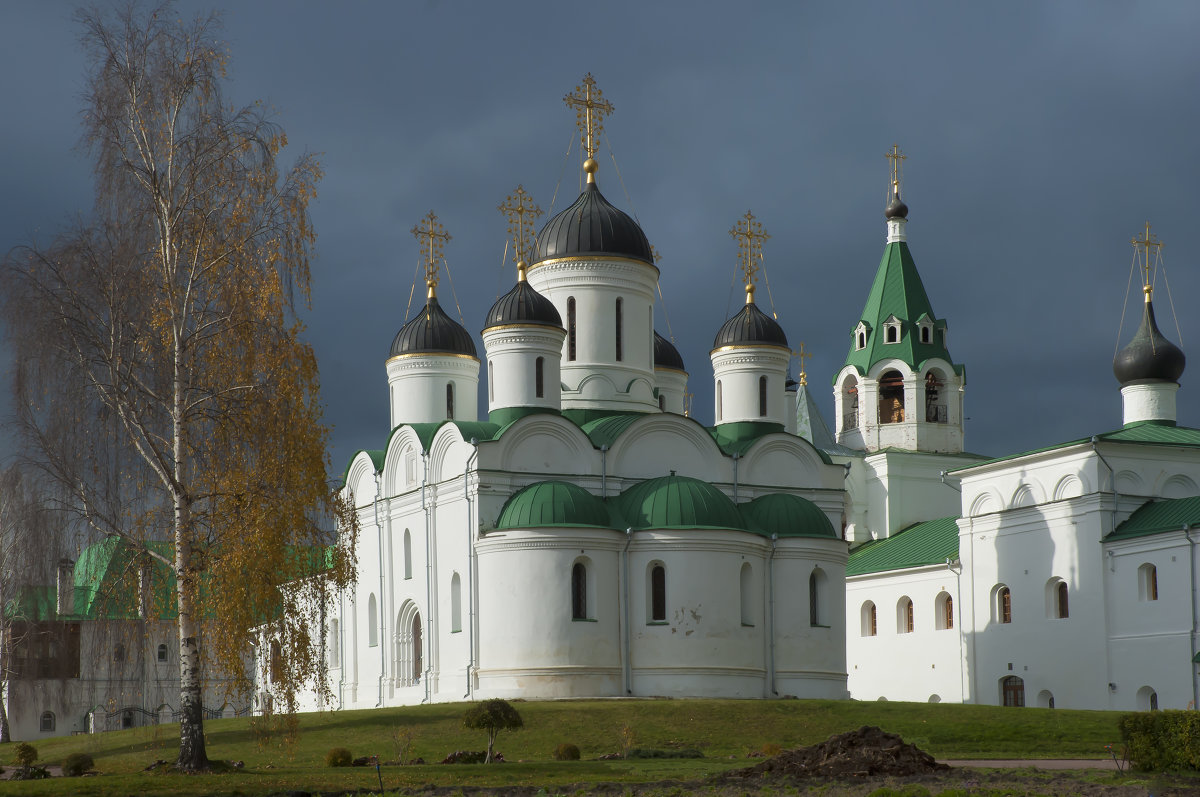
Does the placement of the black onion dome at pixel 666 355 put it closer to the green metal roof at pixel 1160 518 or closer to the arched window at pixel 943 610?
the arched window at pixel 943 610

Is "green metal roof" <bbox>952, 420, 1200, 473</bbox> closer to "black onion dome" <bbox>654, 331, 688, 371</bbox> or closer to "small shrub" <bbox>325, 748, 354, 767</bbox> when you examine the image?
"black onion dome" <bbox>654, 331, 688, 371</bbox>

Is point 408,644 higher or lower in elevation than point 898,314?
lower

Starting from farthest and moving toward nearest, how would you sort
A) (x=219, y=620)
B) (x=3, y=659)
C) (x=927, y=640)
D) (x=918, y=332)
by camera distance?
(x=918, y=332)
(x=927, y=640)
(x=3, y=659)
(x=219, y=620)

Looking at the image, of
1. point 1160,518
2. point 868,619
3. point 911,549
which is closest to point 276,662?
point 1160,518

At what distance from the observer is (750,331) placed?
39.8 metres

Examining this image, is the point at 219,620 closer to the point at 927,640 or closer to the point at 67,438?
the point at 67,438

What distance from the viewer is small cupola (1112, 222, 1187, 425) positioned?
132ft

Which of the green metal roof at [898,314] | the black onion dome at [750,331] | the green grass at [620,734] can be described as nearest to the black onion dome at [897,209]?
the green metal roof at [898,314]

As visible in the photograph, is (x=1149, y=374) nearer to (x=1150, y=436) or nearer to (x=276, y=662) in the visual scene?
(x=1150, y=436)

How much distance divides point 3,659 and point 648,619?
17.2m

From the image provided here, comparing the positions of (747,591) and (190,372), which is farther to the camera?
(747,591)

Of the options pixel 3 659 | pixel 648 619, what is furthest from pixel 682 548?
pixel 3 659

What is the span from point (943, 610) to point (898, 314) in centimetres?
1185

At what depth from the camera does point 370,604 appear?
127ft
